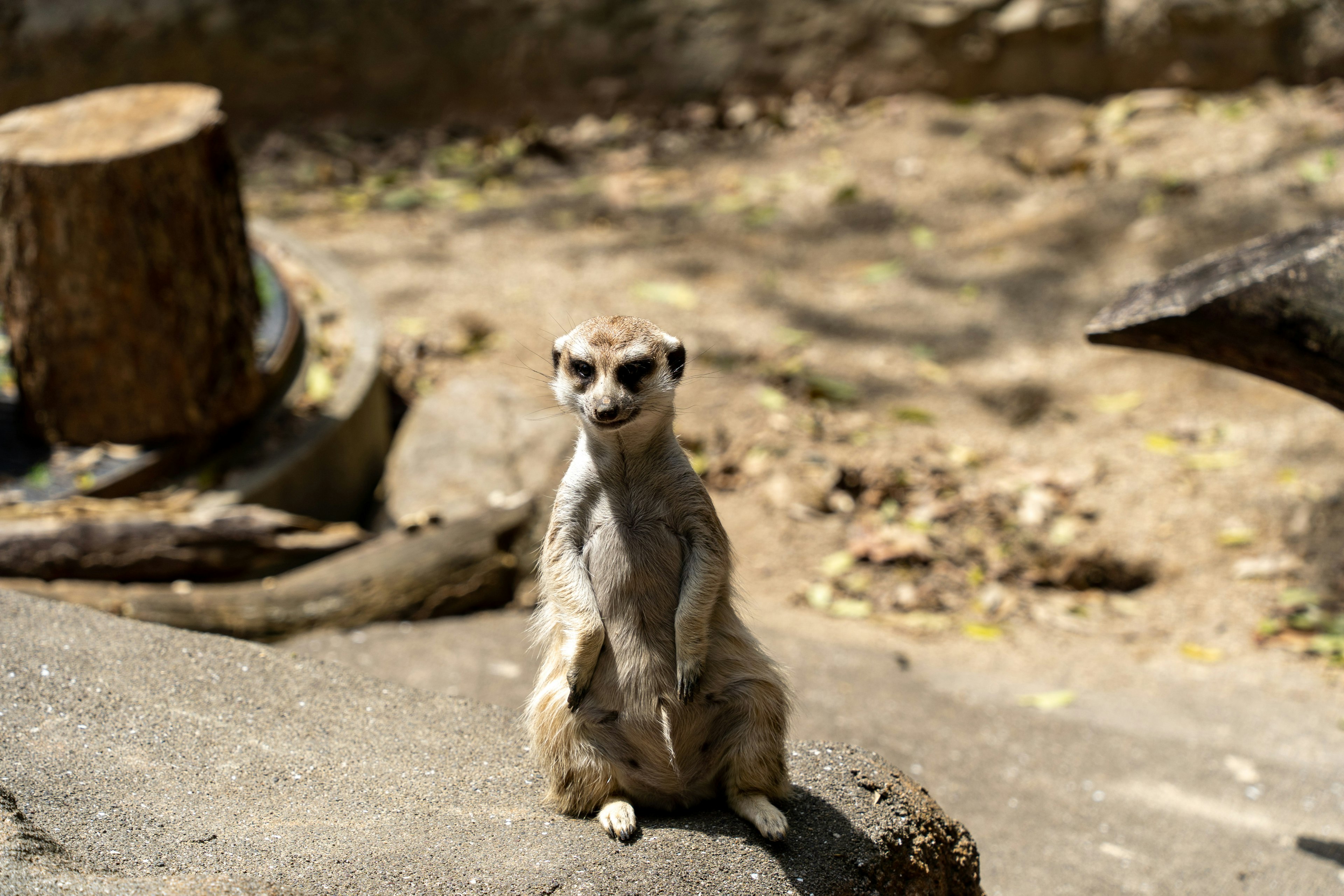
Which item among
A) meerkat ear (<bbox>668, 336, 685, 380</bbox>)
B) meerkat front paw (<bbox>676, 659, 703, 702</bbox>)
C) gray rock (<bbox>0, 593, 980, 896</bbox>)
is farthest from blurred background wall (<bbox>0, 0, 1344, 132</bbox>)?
meerkat front paw (<bbox>676, 659, 703, 702</bbox>)

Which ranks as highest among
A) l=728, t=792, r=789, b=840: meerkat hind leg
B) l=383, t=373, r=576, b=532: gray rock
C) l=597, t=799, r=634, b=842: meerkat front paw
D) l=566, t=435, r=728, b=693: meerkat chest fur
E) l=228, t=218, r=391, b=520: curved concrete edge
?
l=566, t=435, r=728, b=693: meerkat chest fur

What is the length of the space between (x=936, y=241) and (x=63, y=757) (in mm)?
6348

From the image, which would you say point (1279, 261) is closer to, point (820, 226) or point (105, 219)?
point (105, 219)

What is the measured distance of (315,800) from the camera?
235 cm

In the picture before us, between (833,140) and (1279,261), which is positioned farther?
(833,140)

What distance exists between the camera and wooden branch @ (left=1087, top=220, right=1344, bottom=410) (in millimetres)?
3051

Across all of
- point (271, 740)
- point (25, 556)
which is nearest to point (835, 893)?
point (271, 740)

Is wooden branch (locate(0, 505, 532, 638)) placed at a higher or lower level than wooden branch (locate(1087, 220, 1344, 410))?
lower

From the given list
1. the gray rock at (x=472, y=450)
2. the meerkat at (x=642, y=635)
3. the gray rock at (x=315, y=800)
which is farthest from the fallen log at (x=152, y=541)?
the meerkat at (x=642, y=635)

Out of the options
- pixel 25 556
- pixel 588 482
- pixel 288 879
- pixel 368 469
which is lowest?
pixel 368 469

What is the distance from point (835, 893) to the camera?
7.30 ft

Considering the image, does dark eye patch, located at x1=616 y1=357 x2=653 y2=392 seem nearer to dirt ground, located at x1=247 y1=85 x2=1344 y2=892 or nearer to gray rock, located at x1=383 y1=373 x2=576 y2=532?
dirt ground, located at x1=247 y1=85 x2=1344 y2=892

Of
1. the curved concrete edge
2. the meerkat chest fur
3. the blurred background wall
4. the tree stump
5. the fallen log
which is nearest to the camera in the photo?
the meerkat chest fur

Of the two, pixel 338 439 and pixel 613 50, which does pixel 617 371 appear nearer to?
pixel 338 439
